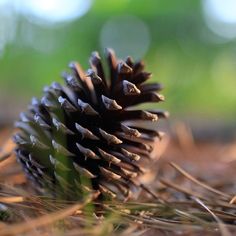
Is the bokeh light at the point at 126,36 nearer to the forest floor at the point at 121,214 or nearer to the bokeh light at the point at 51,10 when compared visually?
the bokeh light at the point at 51,10

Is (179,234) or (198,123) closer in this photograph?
(179,234)

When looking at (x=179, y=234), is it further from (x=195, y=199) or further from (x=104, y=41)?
(x=104, y=41)

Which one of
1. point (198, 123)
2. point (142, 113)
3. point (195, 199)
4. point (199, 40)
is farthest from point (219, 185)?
point (199, 40)

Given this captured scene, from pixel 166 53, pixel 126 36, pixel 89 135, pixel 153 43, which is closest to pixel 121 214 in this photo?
pixel 89 135

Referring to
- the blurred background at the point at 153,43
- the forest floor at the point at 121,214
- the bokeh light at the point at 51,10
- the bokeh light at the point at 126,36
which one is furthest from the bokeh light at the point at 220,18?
the forest floor at the point at 121,214

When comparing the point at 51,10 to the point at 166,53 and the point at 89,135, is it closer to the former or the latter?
the point at 166,53

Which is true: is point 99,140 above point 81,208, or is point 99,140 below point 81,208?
above

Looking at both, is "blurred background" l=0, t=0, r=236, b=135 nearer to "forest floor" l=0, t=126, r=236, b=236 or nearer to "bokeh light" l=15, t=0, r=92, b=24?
"bokeh light" l=15, t=0, r=92, b=24
